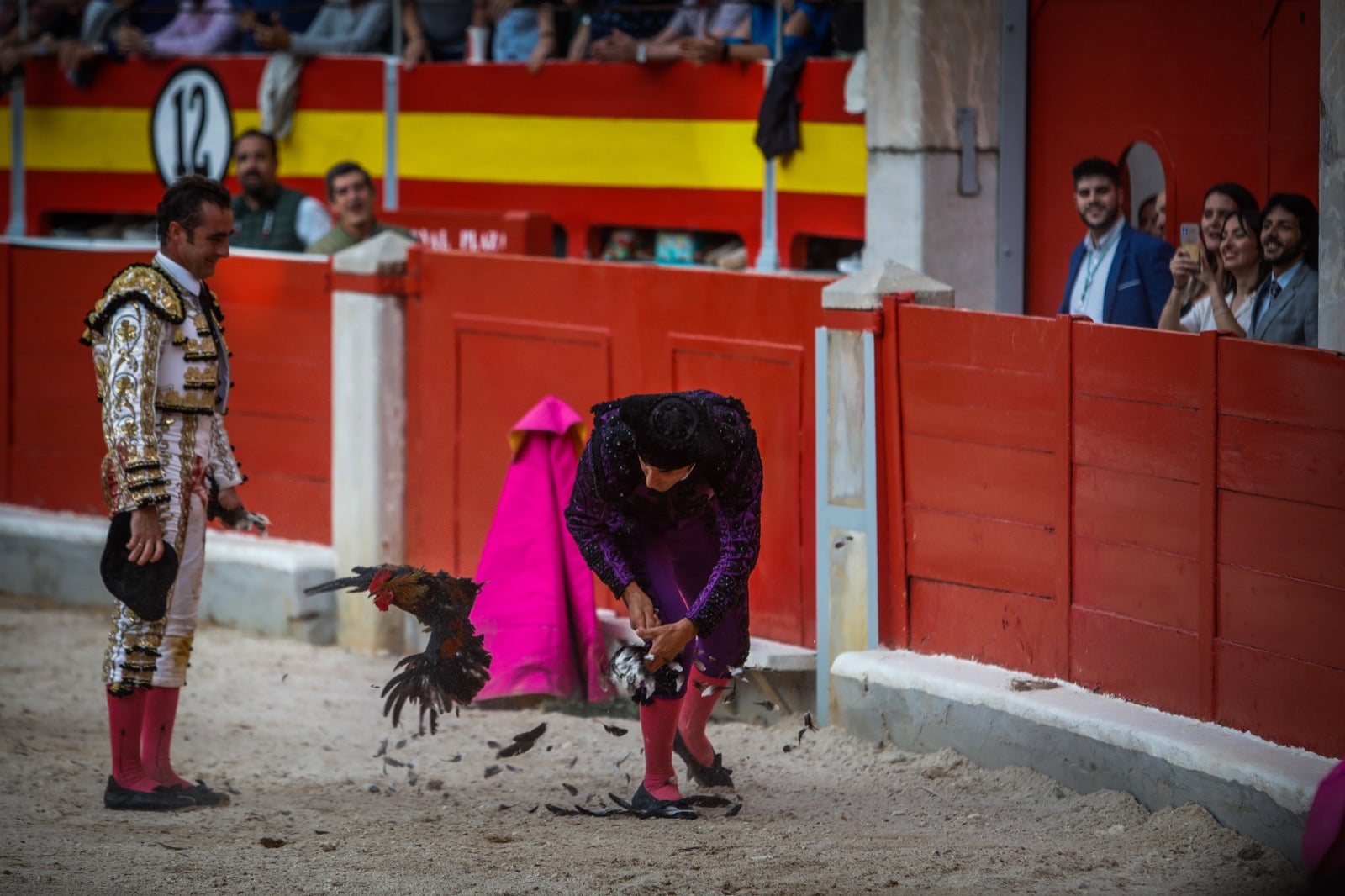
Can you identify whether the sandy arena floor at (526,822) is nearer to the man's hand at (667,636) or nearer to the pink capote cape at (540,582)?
the pink capote cape at (540,582)

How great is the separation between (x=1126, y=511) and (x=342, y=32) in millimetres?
6548

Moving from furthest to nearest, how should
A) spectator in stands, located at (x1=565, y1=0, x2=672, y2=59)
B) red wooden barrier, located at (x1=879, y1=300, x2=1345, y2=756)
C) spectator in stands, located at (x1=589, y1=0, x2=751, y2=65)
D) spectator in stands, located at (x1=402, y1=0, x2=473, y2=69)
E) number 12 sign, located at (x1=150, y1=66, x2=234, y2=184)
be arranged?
number 12 sign, located at (x1=150, y1=66, x2=234, y2=184) < spectator in stands, located at (x1=402, y1=0, x2=473, y2=69) < spectator in stands, located at (x1=565, y1=0, x2=672, y2=59) < spectator in stands, located at (x1=589, y1=0, x2=751, y2=65) < red wooden barrier, located at (x1=879, y1=300, x2=1345, y2=756)

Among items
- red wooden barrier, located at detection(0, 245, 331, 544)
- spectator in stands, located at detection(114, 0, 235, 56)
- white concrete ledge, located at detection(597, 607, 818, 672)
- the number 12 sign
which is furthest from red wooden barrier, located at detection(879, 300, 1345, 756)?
spectator in stands, located at detection(114, 0, 235, 56)

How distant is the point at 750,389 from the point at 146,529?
210cm

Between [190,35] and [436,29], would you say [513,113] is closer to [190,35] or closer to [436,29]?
[436,29]

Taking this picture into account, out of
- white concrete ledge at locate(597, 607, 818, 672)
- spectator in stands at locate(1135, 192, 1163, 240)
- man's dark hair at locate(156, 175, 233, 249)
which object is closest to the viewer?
man's dark hair at locate(156, 175, 233, 249)

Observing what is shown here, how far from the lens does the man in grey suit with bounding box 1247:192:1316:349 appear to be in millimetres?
5621

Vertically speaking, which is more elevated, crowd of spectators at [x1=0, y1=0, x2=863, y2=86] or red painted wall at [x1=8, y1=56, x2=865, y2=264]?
crowd of spectators at [x1=0, y1=0, x2=863, y2=86]

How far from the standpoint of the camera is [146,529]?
17.7 ft

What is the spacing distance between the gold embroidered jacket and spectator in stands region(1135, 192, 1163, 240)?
3.51 m

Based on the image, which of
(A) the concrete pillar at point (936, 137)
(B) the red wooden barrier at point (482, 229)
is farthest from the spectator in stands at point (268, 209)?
(A) the concrete pillar at point (936, 137)

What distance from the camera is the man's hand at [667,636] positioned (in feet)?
16.8

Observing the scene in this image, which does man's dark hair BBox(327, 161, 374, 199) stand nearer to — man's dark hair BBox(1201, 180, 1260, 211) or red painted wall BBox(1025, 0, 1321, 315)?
red painted wall BBox(1025, 0, 1321, 315)

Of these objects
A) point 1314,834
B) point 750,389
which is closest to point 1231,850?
point 1314,834
